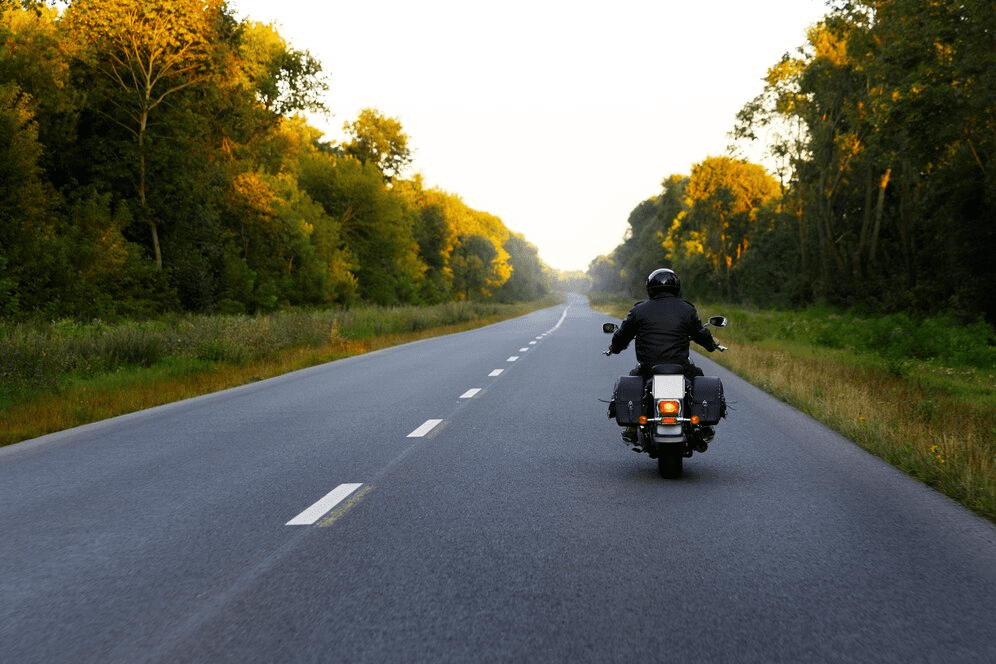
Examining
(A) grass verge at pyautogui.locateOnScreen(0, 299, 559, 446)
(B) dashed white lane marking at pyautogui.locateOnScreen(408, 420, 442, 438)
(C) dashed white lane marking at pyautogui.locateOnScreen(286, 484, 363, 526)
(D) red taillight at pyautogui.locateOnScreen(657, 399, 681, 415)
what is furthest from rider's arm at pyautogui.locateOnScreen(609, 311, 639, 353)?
(A) grass verge at pyautogui.locateOnScreen(0, 299, 559, 446)

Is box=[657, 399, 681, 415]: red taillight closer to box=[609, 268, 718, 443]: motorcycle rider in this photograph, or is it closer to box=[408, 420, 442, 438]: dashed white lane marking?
box=[609, 268, 718, 443]: motorcycle rider

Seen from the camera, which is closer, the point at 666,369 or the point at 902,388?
the point at 666,369

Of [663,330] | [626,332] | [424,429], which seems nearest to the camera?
[663,330]

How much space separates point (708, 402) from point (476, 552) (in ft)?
8.78

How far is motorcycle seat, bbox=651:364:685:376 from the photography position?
668 centimetres

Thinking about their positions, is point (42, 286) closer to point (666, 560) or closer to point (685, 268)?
point (666, 560)

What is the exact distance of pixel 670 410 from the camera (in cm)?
652

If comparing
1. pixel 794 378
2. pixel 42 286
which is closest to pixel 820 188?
pixel 794 378

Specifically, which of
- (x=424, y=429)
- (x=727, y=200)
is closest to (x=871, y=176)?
(x=727, y=200)

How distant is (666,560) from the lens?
15.0 ft

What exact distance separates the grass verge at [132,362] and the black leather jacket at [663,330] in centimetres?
669

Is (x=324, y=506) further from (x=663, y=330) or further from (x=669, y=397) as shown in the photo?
(x=663, y=330)

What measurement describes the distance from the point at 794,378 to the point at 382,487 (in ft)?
29.6

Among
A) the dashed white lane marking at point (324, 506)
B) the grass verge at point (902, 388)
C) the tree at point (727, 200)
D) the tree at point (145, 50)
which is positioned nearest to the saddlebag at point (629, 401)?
the dashed white lane marking at point (324, 506)
